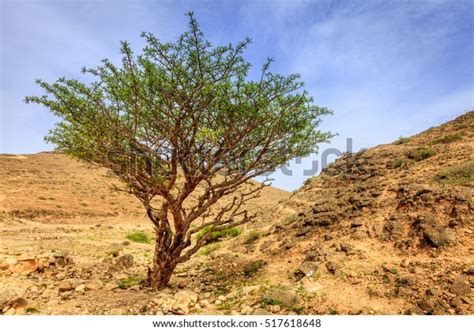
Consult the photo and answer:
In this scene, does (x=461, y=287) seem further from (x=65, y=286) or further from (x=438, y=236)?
(x=65, y=286)

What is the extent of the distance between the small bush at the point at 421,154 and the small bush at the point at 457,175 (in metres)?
2.44

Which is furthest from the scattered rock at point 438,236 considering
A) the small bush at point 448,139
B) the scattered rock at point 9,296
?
the scattered rock at point 9,296

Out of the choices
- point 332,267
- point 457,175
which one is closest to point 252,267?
point 332,267

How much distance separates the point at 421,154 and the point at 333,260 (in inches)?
309

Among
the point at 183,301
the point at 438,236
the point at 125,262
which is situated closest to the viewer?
the point at 183,301

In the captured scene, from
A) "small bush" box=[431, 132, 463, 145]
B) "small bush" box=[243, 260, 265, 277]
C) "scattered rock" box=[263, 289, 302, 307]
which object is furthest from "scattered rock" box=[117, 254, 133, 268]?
"small bush" box=[431, 132, 463, 145]

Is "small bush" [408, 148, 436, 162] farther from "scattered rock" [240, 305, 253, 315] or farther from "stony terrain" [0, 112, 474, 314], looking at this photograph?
"scattered rock" [240, 305, 253, 315]

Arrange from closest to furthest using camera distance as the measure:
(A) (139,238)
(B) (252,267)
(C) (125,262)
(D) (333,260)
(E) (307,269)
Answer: (E) (307,269) < (D) (333,260) < (B) (252,267) < (C) (125,262) < (A) (139,238)

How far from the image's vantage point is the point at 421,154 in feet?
45.9

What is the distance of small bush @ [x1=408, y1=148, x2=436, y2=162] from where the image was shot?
45.0 feet

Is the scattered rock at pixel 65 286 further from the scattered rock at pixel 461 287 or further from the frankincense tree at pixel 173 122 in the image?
the scattered rock at pixel 461 287

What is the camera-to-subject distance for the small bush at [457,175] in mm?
10195

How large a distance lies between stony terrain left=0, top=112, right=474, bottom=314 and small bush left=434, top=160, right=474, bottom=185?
1.9 inches

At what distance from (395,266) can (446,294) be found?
1465mm
